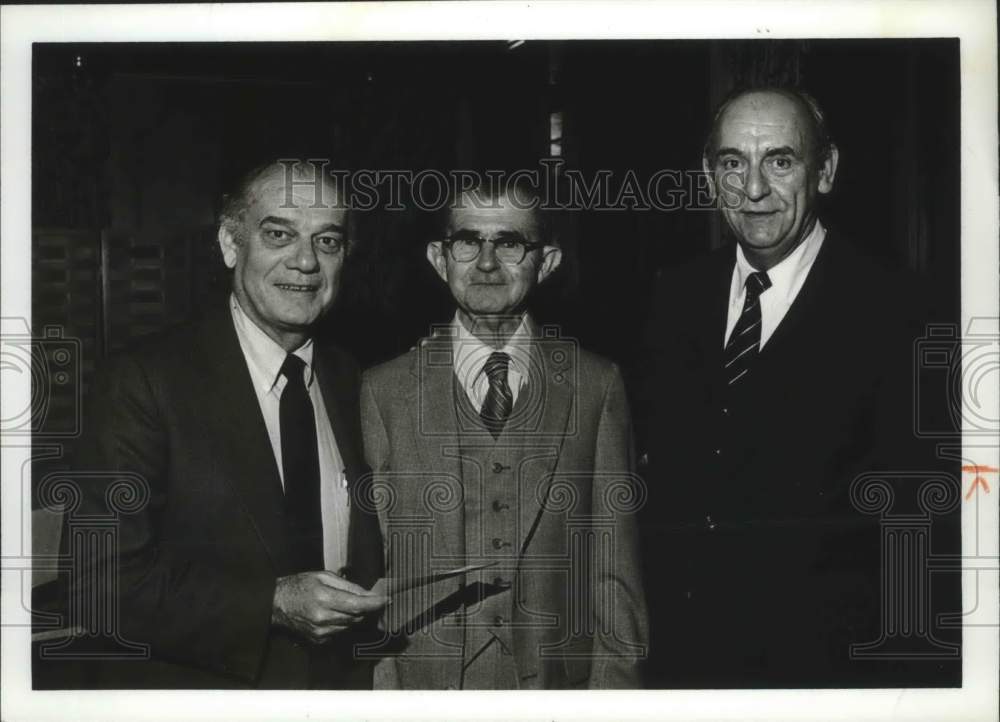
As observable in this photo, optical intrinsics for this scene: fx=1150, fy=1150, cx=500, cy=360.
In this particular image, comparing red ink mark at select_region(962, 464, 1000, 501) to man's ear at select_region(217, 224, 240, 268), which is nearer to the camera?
man's ear at select_region(217, 224, 240, 268)

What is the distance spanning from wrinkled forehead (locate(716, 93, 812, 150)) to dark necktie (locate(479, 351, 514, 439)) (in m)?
0.73

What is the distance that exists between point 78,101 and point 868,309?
6.39 ft

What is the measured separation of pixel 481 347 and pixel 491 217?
1.01 ft

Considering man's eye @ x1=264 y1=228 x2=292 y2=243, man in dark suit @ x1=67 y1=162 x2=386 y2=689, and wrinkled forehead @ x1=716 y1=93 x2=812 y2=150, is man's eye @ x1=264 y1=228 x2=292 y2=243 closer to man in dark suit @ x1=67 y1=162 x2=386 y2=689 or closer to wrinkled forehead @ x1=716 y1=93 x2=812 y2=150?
man in dark suit @ x1=67 y1=162 x2=386 y2=689

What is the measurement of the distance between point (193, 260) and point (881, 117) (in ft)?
5.48

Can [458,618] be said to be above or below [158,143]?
below

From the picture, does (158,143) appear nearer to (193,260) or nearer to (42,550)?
(193,260)

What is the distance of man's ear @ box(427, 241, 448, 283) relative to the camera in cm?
270

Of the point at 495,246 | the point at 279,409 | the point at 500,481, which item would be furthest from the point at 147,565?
the point at 495,246

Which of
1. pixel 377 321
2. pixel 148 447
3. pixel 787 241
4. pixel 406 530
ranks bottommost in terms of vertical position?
pixel 406 530

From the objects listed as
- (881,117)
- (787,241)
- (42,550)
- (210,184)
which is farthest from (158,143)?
(881,117)

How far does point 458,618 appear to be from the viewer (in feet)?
8.97

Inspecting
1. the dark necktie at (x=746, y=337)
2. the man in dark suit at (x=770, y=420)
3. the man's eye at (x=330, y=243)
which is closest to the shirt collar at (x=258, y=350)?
the man's eye at (x=330, y=243)

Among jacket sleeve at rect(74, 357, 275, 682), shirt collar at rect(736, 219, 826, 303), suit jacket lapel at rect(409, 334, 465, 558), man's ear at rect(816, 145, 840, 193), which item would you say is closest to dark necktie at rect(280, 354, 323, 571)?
jacket sleeve at rect(74, 357, 275, 682)
